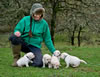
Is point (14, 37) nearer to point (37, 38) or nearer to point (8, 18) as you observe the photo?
point (37, 38)

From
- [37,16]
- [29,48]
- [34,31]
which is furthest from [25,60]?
[37,16]

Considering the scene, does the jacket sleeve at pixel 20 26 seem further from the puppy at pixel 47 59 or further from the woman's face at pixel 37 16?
the puppy at pixel 47 59

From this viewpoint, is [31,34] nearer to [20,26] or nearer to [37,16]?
[20,26]

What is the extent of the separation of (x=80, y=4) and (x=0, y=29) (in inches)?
564

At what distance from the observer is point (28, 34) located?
4.95m

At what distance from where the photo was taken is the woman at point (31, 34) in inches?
188

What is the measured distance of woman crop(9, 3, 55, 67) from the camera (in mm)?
4785

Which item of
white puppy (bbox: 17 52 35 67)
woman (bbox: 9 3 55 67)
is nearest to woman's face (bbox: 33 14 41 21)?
woman (bbox: 9 3 55 67)

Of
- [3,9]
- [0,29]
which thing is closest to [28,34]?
→ [3,9]

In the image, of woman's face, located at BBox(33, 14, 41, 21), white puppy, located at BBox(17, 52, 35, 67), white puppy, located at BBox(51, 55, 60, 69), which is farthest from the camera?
woman's face, located at BBox(33, 14, 41, 21)

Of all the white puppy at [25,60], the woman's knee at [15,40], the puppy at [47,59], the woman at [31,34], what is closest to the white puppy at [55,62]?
the puppy at [47,59]

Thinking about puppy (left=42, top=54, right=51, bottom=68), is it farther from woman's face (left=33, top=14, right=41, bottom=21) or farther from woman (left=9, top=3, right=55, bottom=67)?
woman's face (left=33, top=14, right=41, bottom=21)

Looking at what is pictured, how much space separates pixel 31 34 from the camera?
4.94m

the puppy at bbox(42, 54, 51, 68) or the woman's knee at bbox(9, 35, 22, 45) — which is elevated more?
the woman's knee at bbox(9, 35, 22, 45)
